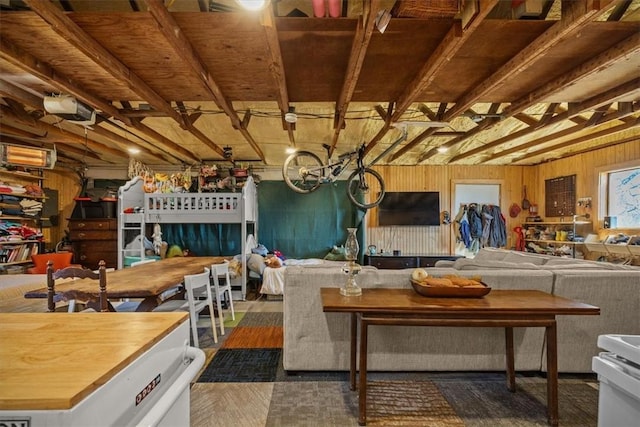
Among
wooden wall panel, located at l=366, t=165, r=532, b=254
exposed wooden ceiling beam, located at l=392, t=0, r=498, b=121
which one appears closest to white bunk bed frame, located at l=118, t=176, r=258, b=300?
wooden wall panel, located at l=366, t=165, r=532, b=254

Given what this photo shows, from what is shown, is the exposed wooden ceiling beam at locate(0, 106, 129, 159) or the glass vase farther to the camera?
the exposed wooden ceiling beam at locate(0, 106, 129, 159)

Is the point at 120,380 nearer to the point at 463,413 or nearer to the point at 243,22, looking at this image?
the point at 243,22

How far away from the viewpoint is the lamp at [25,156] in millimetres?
3204

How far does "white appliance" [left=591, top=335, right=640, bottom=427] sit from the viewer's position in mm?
923

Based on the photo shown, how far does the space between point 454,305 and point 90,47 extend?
2.85 m

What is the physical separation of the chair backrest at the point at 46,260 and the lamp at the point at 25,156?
9.41 feet

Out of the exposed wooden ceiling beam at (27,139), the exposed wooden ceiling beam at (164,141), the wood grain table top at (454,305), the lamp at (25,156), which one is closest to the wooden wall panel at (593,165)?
the wood grain table top at (454,305)

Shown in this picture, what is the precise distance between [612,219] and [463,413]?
489 centimetres

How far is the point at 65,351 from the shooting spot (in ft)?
2.48

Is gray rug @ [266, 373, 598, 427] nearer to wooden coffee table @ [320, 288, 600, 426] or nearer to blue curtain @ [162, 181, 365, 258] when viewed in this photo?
wooden coffee table @ [320, 288, 600, 426]

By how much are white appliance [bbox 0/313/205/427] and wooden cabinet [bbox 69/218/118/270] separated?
6.23 m

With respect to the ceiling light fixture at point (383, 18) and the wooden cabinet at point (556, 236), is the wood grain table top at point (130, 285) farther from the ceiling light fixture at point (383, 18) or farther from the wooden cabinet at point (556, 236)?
the wooden cabinet at point (556, 236)

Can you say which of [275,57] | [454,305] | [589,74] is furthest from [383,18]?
[589,74]

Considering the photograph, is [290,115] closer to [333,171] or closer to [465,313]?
[333,171]
